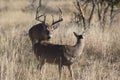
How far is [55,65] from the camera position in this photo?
799 cm

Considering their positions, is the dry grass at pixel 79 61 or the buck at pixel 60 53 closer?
the dry grass at pixel 79 61

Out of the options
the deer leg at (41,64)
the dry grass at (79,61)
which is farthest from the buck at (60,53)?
the dry grass at (79,61)

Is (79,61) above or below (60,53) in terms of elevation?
below

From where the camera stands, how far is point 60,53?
7.72m

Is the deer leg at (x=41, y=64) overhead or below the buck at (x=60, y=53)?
below

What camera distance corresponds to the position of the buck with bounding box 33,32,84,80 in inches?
300

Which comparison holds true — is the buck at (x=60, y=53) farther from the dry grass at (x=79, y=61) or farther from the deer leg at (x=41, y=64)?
the dry grass at (x=79, y=61)

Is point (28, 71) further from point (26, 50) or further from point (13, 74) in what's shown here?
point (26, 50)

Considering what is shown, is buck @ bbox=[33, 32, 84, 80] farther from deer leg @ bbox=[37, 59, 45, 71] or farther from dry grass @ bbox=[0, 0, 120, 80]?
dry grass @ bbox=[0, 0, 120, 80]

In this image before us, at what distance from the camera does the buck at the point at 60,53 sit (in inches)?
300

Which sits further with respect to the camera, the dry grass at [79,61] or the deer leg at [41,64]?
the deer leg at [41,64]

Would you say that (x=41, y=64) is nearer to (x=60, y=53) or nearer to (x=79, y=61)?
(x=60, y=53)

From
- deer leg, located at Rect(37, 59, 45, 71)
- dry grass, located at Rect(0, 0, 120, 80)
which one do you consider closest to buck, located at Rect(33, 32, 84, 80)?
deer leg, located at Rect(37, 59, 45, 71)

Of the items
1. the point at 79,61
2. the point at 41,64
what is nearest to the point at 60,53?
the point at 41,64
